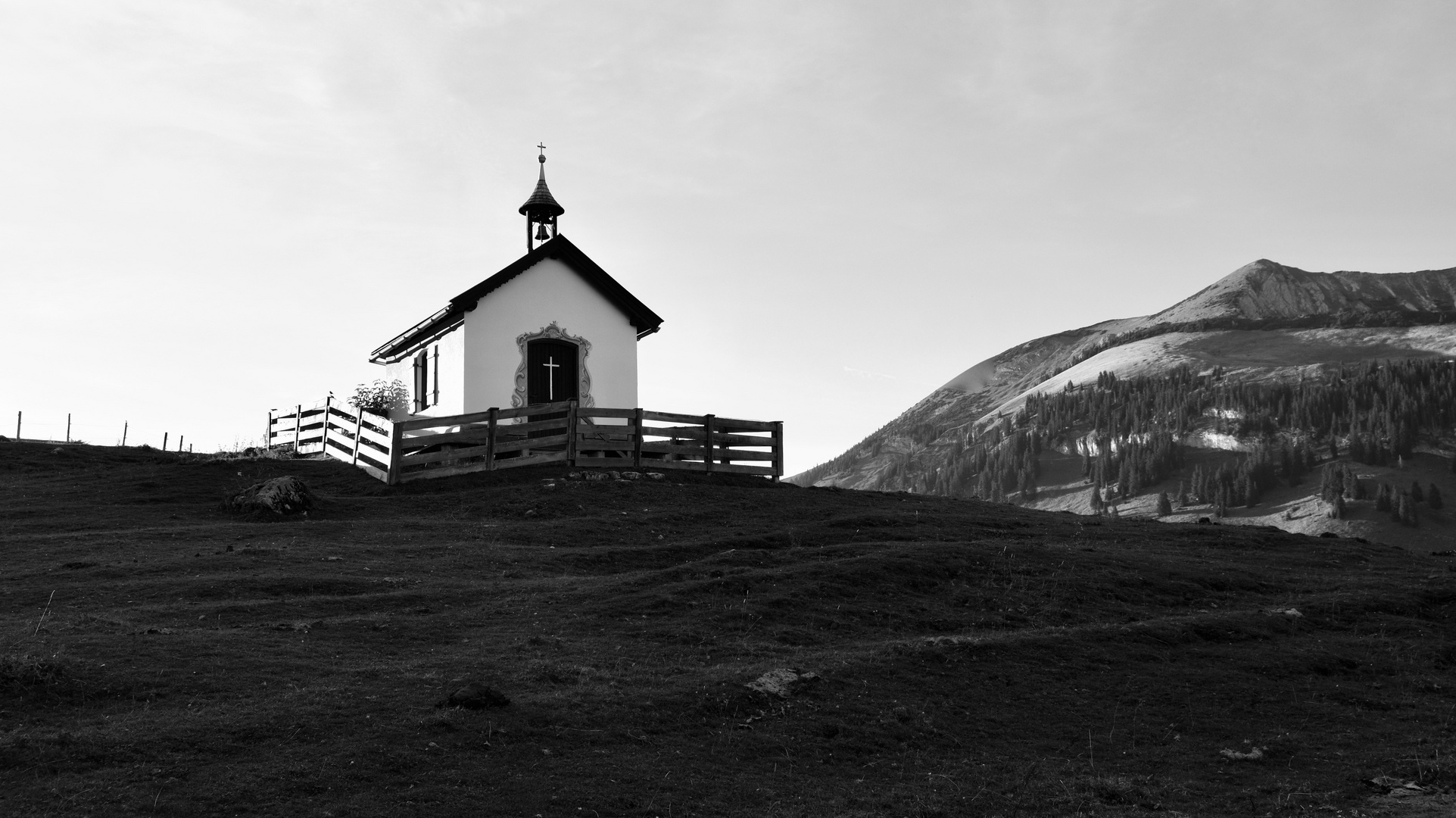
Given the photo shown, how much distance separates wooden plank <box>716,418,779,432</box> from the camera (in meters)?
33.3

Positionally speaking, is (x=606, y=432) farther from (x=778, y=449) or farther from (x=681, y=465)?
(x=778, y=449)

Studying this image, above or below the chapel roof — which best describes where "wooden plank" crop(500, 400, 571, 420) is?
below

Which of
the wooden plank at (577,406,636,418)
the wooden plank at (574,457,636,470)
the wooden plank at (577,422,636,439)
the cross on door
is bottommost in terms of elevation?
the wooden plank at (574,457,636,470)

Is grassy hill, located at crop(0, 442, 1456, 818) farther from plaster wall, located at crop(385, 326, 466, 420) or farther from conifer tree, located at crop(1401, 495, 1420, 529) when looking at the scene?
conifer tree, located at crop(1401, 495, 1420, 529)

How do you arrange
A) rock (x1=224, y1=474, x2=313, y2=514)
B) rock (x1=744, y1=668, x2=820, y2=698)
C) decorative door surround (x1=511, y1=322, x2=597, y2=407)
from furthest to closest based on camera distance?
decorative door surround (x1=511, y1=322, x2=597, y2=407) → rock (x1=224, y1=474, x2=313, y2=514) → rock (x1=744, y1=668, x2=820, y2=698)

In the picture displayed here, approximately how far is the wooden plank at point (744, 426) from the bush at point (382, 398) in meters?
12.7

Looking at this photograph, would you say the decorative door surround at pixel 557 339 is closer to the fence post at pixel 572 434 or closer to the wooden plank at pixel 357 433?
the wooden plank at pixel 357 433

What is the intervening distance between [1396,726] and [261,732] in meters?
13.2

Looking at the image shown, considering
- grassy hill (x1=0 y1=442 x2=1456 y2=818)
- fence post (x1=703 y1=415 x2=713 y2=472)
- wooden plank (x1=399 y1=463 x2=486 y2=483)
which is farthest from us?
fence post (x1=703 y1=415 x2=713 y2=472)

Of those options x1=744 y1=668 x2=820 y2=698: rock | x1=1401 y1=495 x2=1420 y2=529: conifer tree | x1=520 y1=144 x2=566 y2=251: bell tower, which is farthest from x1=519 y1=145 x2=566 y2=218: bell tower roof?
x1=1401 y1=495 x2=1420 y2=529: conifer tree

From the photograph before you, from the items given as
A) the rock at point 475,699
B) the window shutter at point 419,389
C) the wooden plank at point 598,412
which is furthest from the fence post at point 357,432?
the rock at point 475,699

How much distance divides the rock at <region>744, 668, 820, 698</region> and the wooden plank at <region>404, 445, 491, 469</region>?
58.8 ft

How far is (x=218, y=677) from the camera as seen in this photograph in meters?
13.2

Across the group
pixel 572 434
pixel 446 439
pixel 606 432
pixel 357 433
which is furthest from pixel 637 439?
pixel 357 433
